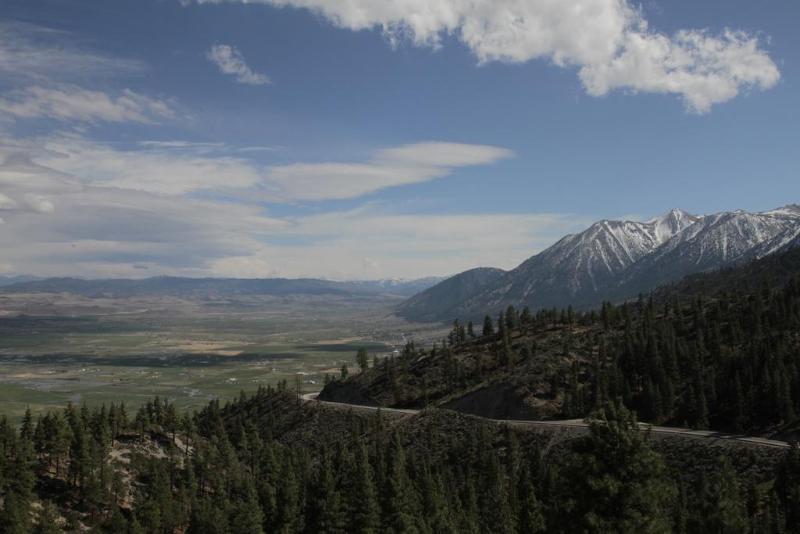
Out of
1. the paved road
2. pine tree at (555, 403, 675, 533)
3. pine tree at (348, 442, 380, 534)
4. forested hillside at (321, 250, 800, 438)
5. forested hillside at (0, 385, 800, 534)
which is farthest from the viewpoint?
forested hillside at (321, 250, 800, 438)

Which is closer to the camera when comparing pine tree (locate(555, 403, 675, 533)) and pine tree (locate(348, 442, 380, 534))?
pine tree (locate(555, 403, 675, 533))

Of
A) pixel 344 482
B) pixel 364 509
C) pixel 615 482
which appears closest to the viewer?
pixel 615 482

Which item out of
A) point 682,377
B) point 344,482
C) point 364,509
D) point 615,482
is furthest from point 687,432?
point 615,482

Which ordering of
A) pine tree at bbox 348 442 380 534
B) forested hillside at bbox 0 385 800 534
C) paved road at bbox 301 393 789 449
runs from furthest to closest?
paved road at bbox 301 393 789 449 → forested hillside at bbox 0 385 800 534 → pine tree at bbox 348 442 380 534

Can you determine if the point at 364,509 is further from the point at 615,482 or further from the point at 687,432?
the point at 687,432

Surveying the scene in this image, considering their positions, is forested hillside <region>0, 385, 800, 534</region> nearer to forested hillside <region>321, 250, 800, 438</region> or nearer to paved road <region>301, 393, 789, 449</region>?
paved road <region>301, 393, 789, 449</region>

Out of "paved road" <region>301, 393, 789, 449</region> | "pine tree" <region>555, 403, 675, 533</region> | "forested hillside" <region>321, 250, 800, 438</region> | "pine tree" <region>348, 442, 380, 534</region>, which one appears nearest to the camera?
"pine tree" <region>555, 403, 675, 533</region>

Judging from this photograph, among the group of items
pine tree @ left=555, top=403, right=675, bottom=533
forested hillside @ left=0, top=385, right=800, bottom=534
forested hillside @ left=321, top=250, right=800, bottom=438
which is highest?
pine tree @ left=555, top=403, right=675, bottom=533

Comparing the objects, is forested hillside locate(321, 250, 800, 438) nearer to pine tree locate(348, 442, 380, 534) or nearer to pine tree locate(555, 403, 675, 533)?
pine tree locate(348, 442, 380, 534)

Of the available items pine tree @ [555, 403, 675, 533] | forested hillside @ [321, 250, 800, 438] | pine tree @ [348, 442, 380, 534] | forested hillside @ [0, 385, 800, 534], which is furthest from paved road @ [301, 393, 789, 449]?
pine tree @ [555, 403, 675, 533]

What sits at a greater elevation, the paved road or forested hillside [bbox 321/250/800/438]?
forested hillside [bbox 321/250/800/438]

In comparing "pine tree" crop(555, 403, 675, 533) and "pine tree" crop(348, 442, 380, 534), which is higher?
"pine tree" crop(555, 403, 675, 533)

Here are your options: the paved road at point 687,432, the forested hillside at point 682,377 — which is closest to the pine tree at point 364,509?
the paved road at point 687,432

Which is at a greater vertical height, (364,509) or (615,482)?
(615,482)
